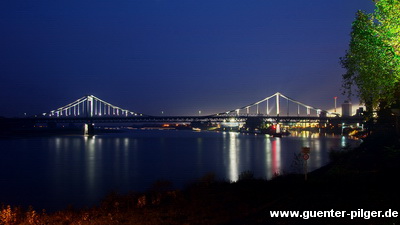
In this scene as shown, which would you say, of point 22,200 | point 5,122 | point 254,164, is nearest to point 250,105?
point 5,122

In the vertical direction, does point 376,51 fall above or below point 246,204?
above

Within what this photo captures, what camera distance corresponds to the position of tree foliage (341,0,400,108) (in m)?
15.0

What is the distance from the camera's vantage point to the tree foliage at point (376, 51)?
15.0 m

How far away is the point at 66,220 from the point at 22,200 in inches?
464

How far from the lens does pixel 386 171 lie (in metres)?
13.2

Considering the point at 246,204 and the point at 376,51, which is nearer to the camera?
the point at 246,204

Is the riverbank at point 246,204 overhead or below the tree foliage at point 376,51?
below

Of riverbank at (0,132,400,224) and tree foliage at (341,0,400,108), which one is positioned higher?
tree foliage at (341,0,400,108)

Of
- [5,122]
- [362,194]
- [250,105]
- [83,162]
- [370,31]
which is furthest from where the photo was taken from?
[250,105]

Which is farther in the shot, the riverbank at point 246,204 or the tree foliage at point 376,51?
the tree foliage at point 376,51

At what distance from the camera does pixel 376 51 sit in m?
15.9

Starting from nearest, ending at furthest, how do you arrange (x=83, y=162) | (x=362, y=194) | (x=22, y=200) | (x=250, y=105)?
(x=362, y=194) < (x=22, y=200) < (x=83, y=162) < (x=250, y=105)

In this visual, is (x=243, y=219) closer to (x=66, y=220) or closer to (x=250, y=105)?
(x=66, y=220)

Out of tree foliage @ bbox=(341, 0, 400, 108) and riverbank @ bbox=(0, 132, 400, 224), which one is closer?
riverbank @ bbox=(0, 132, 400, 224)
